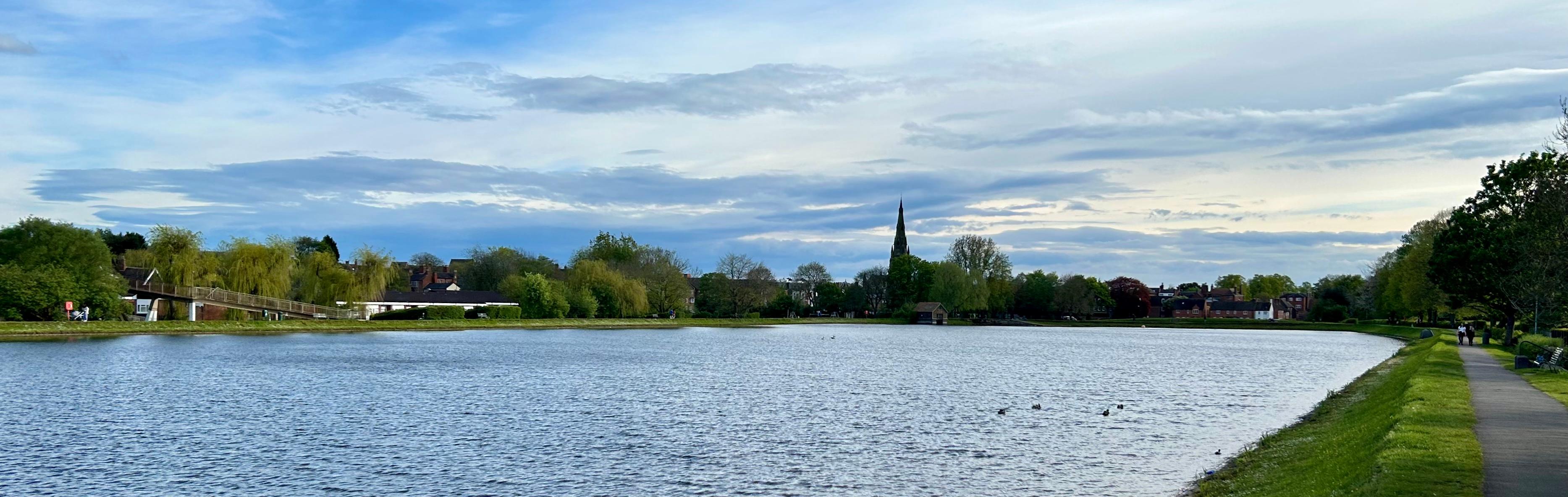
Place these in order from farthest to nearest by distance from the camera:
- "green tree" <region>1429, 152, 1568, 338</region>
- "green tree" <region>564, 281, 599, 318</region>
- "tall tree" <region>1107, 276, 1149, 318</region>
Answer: "tall tree" <region>1107, 276, 1149, 318</region> → "green tree" <region>564, 281, 599, 318</region> → "green tree" <region>1429, 152, 1568, 338</region>

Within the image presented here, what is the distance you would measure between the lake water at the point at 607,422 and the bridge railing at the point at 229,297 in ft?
68.2

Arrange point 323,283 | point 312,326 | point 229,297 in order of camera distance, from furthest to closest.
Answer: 1. point 323,283
2. point 312,326
3. point 229,297

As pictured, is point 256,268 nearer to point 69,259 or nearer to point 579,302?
point 69,259

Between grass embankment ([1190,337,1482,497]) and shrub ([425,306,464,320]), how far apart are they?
257 feet

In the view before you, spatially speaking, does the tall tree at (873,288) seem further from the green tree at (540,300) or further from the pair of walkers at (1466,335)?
the pair of walkers at (1466,335)

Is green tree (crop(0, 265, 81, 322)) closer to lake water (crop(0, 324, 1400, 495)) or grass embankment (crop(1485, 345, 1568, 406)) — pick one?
lake water (crop(0, 324, 1400, 495))

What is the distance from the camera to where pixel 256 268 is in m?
79.6

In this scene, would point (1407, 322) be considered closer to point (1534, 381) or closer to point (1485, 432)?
point (1534, 381)

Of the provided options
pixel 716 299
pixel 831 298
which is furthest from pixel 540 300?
pixel 831 298

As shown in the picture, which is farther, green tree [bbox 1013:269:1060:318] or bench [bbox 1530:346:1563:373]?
green tree [bbox 1013:269:1060:318]

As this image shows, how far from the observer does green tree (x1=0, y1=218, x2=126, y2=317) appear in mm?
66062

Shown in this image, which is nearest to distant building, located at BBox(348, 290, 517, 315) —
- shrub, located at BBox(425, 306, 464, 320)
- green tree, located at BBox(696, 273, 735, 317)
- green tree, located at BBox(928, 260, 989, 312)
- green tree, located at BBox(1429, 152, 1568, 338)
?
shrub, located at BBox(425, 306, 464, 320)

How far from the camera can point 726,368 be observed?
1875 inches

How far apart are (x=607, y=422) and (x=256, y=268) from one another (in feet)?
205
